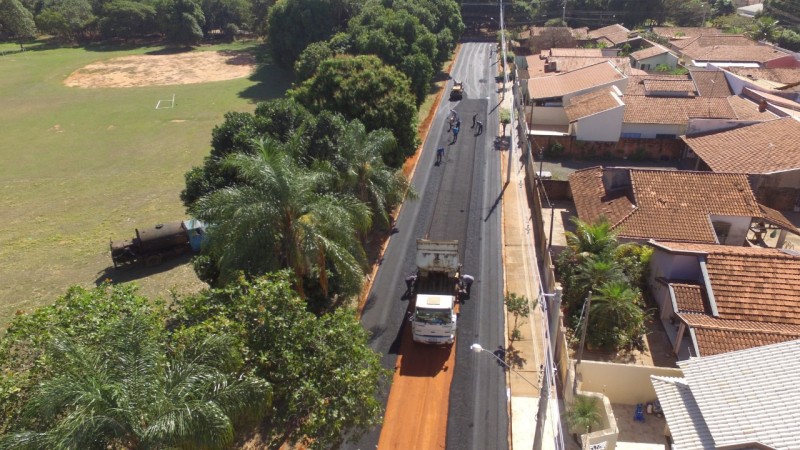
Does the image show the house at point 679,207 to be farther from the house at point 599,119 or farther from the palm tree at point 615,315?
the house at point 599,119

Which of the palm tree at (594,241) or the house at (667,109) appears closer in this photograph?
the palm tree at (594,241)

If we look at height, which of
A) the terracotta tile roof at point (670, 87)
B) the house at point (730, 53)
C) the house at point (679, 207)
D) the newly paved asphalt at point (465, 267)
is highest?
the house at point (730, 53)

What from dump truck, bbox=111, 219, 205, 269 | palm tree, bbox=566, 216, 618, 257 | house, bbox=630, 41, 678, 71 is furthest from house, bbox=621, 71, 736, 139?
dump truck, bbox=111, 219, 205, 269

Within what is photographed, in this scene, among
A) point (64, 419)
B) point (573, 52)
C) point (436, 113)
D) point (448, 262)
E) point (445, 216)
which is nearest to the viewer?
point (64, 419)

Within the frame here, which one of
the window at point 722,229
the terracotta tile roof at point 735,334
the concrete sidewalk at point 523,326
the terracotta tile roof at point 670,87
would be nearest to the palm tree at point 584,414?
the concrete sidewalk at point 523,326

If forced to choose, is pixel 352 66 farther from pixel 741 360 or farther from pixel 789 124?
pixel 789 124

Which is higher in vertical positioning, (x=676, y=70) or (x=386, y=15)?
(x=386, y=15)

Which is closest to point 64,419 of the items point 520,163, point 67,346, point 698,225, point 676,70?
point 67,346
